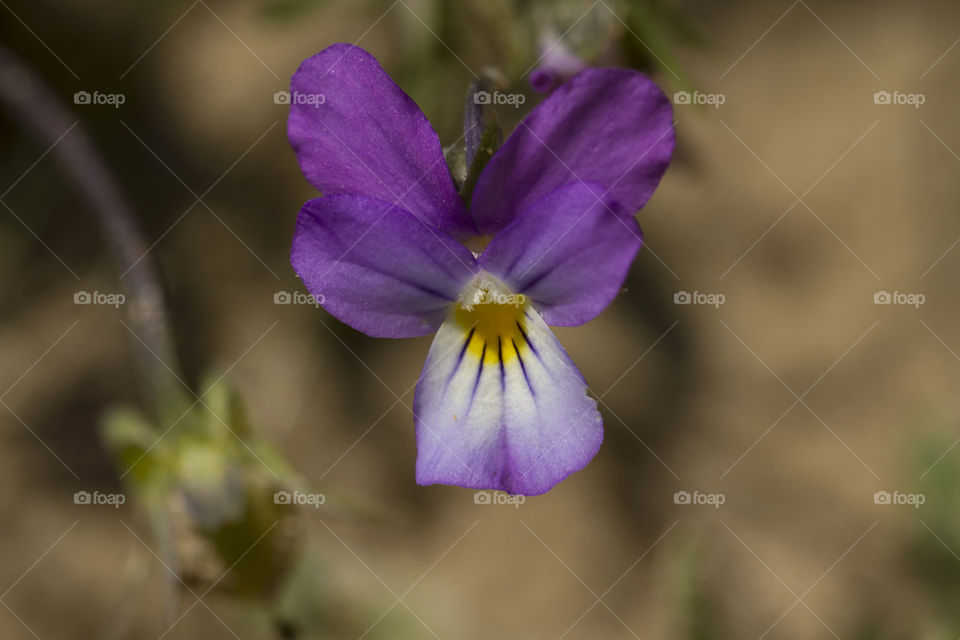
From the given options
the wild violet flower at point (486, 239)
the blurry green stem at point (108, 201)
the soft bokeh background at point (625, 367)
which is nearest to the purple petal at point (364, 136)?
the wild violet flower at point (486, 239)

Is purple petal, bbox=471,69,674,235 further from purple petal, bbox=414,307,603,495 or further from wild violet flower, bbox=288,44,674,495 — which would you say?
purple petal, bbox=414,307,603,495

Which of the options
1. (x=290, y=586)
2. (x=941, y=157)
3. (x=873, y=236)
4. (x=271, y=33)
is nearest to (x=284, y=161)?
(x=271, y=33)

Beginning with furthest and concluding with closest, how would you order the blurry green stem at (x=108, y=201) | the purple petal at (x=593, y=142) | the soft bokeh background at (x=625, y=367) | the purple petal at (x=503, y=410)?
1. the soft bokeh background at (x=625, y=367)
2. the blurry green stem at (x=108, y=201)
3. the purple petal at (x=503, y=410)
4. the purple petal at (x=593, y=142)

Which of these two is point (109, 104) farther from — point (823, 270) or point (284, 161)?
point (823, 270)

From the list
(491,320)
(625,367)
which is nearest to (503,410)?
(491,320)

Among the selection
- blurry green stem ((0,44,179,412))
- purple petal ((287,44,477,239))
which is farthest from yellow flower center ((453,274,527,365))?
blurry green stem ((0,44,179,412))

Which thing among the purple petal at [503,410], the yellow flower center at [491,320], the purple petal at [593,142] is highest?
the purple petal at [593,142]

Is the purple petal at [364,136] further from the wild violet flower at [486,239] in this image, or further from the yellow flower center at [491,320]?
the yellow flower center at [491,320]
